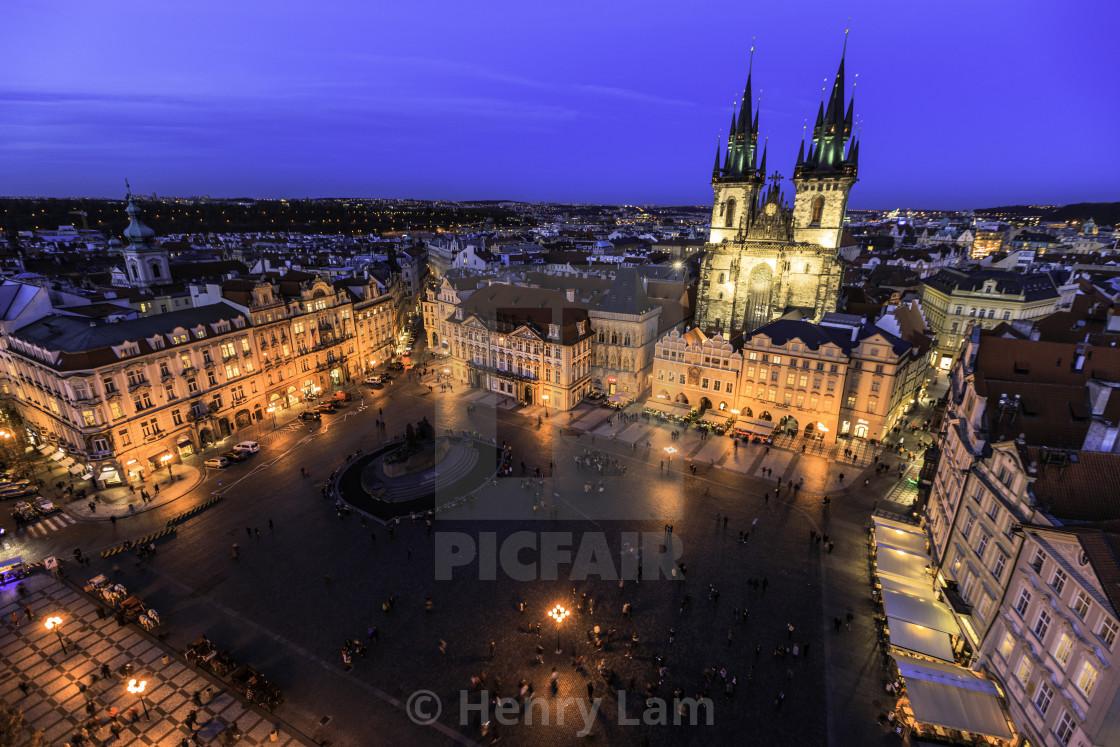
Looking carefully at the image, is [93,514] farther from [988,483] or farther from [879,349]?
[879,349]

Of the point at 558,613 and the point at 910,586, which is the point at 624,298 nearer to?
the point at 910,586

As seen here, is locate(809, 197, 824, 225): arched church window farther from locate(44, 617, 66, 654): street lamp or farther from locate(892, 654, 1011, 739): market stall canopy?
locate(44, 617, 66, 654): street lamp

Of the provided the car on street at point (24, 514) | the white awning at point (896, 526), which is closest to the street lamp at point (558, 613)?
the white awning at point (896, 526)

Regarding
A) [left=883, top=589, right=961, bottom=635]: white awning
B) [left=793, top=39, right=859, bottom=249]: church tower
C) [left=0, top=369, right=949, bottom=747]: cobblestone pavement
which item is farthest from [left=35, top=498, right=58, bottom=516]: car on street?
[left=793, top=39, right=859, bottom=249]: church tower

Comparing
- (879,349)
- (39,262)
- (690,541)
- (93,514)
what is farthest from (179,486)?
(39,262)

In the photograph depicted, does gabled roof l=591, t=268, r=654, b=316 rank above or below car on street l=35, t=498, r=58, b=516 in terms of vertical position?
above
